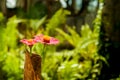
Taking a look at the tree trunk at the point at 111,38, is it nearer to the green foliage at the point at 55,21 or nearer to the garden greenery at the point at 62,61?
the garden greenery at the point at 62,61

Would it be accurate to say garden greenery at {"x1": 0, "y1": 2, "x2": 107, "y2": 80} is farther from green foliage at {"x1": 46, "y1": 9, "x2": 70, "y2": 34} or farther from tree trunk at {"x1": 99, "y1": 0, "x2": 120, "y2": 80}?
green foliage at {"x1": 46, "y1": 9, "x2": 70, "y2": 34}

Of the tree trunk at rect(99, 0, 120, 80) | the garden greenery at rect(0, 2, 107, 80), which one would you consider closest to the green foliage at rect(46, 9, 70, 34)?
the garden greenery at rect(0, 2, 107, 80)

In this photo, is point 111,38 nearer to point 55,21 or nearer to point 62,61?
point 62,61

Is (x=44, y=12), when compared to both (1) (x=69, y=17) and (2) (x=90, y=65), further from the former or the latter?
(2) (x=90, y=65)

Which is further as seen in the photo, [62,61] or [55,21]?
[55,21]

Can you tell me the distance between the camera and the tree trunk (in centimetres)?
423

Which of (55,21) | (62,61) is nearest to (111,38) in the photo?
(62,61)

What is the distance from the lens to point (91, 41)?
459cm

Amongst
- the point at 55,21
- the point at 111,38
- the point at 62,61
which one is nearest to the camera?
the point at 111,38

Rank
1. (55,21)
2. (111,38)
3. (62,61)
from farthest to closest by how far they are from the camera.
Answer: (55,21) → (62,61) → (111,38)

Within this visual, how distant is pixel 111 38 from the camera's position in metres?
4.29

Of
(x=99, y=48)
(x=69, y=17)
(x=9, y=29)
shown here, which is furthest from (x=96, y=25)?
(x=69, y=17)

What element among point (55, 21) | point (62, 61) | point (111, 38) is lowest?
point (62, 61)

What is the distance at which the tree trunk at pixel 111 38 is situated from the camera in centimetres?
423
